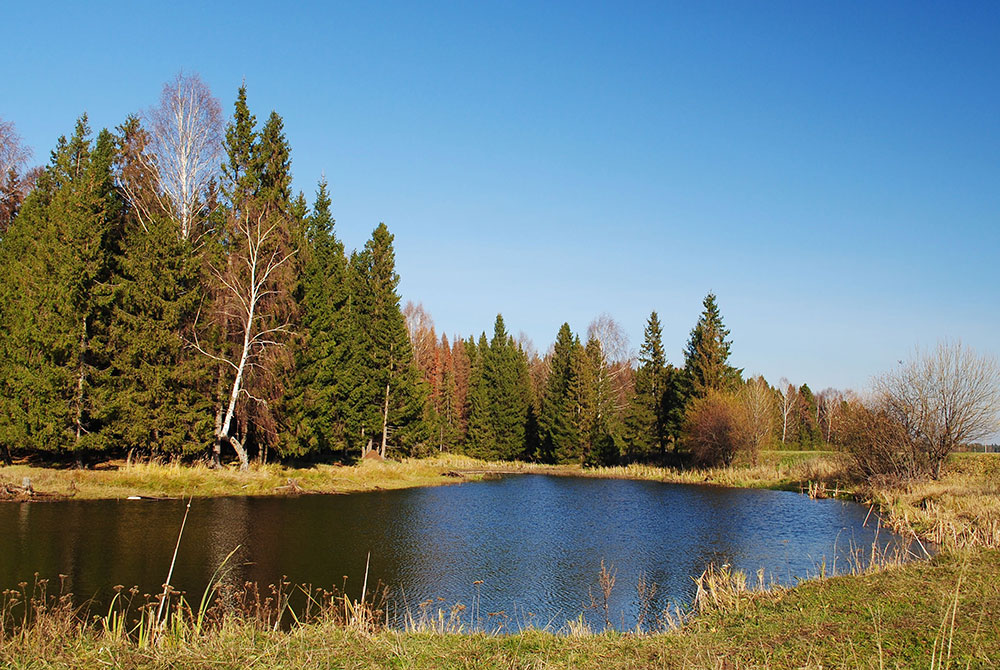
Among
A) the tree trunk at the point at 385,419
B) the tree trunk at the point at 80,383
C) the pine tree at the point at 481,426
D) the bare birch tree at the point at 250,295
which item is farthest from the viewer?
the pine tree at the point at 481,426

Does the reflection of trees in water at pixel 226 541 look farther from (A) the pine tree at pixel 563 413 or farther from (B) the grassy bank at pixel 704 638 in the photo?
(A) the pine tree at pixel 563 413

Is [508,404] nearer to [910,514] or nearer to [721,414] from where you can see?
[721,414]

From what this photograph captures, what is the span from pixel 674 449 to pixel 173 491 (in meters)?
41.2

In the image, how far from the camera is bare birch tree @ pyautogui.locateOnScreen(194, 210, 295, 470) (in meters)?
30.1

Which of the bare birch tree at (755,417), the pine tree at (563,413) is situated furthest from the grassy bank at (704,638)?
the pine tree at (563,413)

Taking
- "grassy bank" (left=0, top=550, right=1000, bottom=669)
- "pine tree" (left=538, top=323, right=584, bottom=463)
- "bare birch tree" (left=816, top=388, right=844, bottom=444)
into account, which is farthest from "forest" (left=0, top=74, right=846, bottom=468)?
"bare birch tree" (left=816, top=388, right=844, bottom=444)

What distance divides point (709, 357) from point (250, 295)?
35315 mm

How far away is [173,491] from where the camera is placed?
24.8m

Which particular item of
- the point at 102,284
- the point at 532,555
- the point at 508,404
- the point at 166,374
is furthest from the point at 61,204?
the point at 508,404

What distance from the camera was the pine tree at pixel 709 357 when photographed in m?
50.0

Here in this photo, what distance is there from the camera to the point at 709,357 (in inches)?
2000

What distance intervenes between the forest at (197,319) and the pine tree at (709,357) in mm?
1502

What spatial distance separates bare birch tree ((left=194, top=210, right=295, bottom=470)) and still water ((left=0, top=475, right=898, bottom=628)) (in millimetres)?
7161

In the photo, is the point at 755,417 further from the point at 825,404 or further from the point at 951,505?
the point at 825,404
